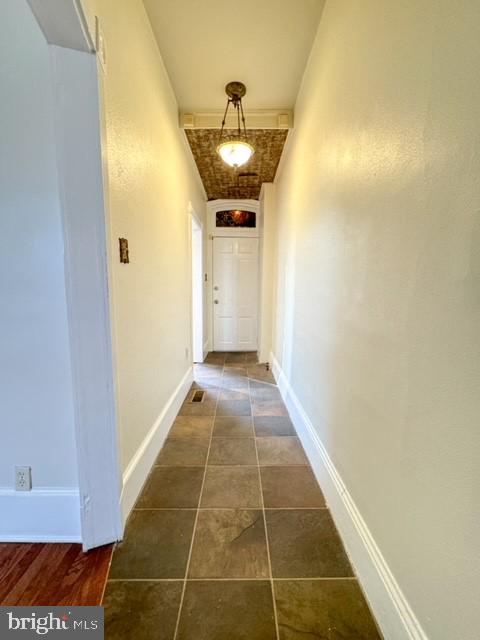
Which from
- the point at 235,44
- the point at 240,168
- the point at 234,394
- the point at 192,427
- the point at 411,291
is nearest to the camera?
the point at 411,291

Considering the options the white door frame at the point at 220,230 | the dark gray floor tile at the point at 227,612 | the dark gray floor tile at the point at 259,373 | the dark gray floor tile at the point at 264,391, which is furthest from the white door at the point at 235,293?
the dark gray floor tile at the point at 227,612

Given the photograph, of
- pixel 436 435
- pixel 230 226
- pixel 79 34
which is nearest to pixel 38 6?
pixel 79 34

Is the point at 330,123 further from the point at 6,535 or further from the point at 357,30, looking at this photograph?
the point at 6,535

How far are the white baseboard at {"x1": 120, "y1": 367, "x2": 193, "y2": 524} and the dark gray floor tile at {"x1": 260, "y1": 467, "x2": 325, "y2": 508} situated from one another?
0.69 m

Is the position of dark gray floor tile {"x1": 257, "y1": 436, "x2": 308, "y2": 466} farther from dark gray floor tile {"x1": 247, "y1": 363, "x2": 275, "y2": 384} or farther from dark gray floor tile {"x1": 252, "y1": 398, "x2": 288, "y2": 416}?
dark gray floor tile {"x1": 247, "y1": 363, "x2": 275, "y2": 384}

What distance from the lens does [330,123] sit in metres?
1.54

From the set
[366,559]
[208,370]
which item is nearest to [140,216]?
[366,559]

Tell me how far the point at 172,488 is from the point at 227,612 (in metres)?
0.69

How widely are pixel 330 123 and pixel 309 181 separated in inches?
18.1

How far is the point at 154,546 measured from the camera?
1.22 meters

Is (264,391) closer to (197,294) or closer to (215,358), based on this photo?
(215,358)

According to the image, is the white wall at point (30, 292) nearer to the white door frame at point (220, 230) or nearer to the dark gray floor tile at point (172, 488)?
the dark gray floor tile at point (172, 488)

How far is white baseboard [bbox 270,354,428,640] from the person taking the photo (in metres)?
Answer: 0.82

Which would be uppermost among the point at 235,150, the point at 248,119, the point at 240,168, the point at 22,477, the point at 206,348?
the point at 248,119
